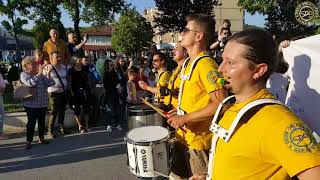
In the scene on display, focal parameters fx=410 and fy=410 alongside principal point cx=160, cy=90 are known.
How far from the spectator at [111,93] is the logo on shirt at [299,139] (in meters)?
7.77

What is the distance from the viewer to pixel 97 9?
111 feet

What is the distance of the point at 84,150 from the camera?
24.5ft

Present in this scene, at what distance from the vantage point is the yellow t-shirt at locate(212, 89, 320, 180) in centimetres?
160

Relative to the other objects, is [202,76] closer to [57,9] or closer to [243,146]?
[243,146]

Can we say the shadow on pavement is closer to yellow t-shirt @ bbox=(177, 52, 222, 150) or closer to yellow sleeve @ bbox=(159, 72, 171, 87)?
yellow sleeve @ bbox=(159, 72, 171, 87)

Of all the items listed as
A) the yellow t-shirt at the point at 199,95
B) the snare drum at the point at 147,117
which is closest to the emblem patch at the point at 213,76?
the yellow t-shirt at the point at 199,95

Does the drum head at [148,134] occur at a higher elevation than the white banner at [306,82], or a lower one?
lower

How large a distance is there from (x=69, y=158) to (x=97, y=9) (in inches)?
1107

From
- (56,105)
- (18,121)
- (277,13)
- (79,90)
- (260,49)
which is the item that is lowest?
(18,121)

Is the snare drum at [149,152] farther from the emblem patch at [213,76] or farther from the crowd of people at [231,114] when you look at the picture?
the emblem patch at [213,76]

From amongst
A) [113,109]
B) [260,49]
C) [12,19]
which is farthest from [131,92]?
[12,19]

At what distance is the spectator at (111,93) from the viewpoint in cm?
926

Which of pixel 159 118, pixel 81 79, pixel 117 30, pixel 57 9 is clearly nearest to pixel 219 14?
pixel 117 30

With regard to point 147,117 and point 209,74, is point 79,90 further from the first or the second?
point 209,74
